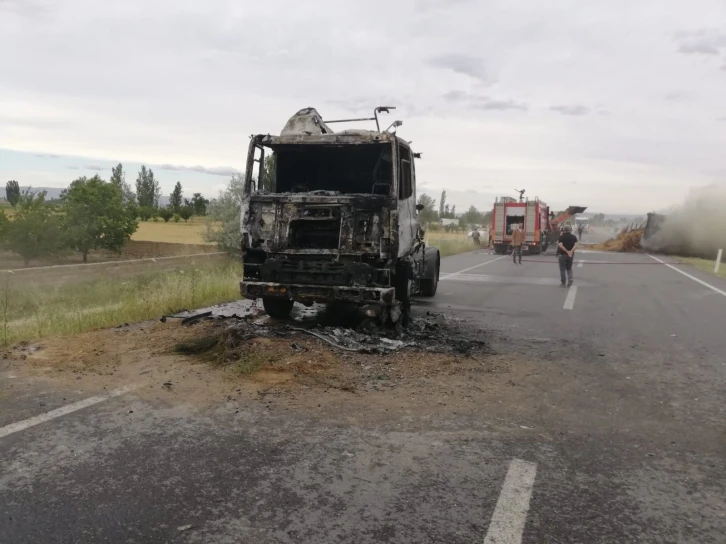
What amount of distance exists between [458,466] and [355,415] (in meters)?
1.21

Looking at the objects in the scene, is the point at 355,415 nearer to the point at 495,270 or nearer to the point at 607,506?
the point at 607,506

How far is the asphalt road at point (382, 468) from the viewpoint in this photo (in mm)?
3070

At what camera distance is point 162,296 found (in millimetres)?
11086

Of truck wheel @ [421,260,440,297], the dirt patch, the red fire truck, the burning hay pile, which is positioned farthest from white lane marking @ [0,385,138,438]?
the burning hay pile

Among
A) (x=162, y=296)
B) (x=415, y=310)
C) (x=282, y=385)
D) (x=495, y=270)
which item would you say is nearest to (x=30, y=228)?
(x=162, y=296)

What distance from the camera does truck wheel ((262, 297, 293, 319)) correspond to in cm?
902

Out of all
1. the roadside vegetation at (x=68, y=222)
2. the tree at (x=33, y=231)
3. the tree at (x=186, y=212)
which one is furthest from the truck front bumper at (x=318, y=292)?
the tree at (x=186, y=212)

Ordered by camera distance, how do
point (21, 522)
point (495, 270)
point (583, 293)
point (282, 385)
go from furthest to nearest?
point (495, 270), point (583, 293), point (282, 385), point (21, 522)

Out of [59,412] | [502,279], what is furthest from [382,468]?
[502,279]

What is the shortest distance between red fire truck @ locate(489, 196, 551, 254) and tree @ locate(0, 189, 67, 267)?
23.0 m

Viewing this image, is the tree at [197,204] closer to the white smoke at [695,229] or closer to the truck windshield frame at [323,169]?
the white smoke at [695,229]

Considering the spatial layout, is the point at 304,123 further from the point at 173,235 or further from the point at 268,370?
the point at 173,235

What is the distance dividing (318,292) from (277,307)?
1.65 meters

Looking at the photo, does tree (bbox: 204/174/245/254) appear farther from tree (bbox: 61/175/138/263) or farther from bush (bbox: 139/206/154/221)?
bush (bbox: 139/206/154/221)
